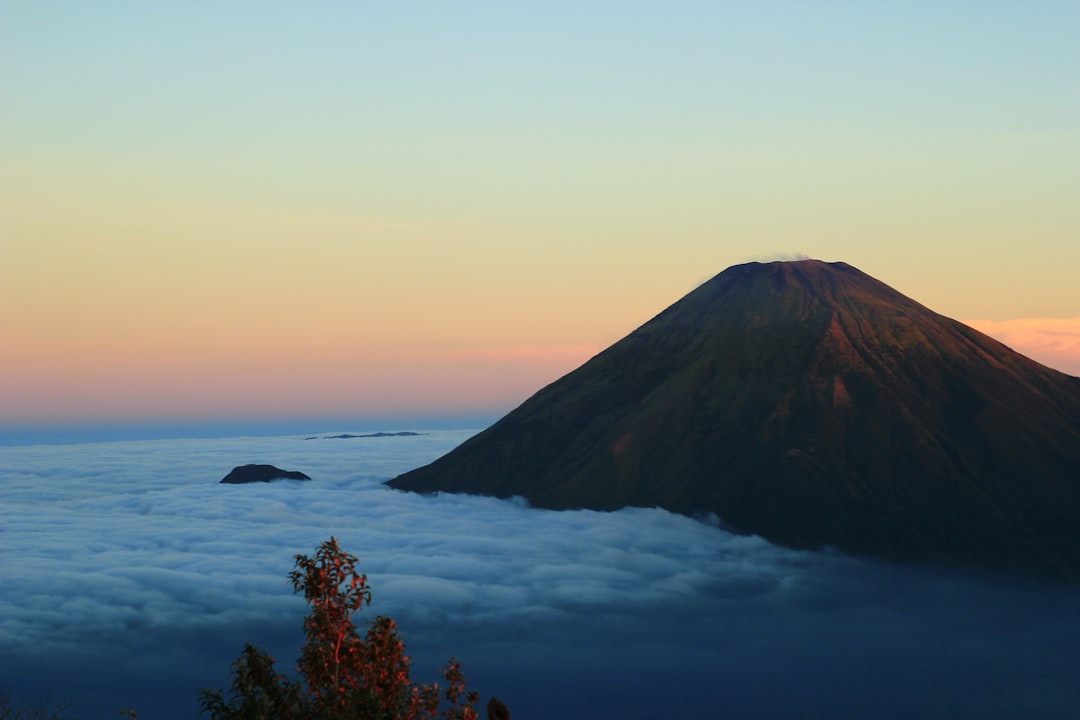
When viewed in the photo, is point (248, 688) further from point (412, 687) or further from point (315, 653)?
point (412, 687)

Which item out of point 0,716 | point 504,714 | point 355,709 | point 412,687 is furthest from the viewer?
point 0,716

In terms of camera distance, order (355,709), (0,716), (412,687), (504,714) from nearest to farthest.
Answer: (504,714), (355,709), (412,687), (0,716)

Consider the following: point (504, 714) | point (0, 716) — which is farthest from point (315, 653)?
point (0, 716)

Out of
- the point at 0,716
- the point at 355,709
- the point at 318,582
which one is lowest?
the point at 0,716

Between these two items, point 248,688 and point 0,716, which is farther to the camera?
point 0,716

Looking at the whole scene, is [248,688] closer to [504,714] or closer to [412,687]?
[412,687]

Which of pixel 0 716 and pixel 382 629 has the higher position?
pixel 382 629
